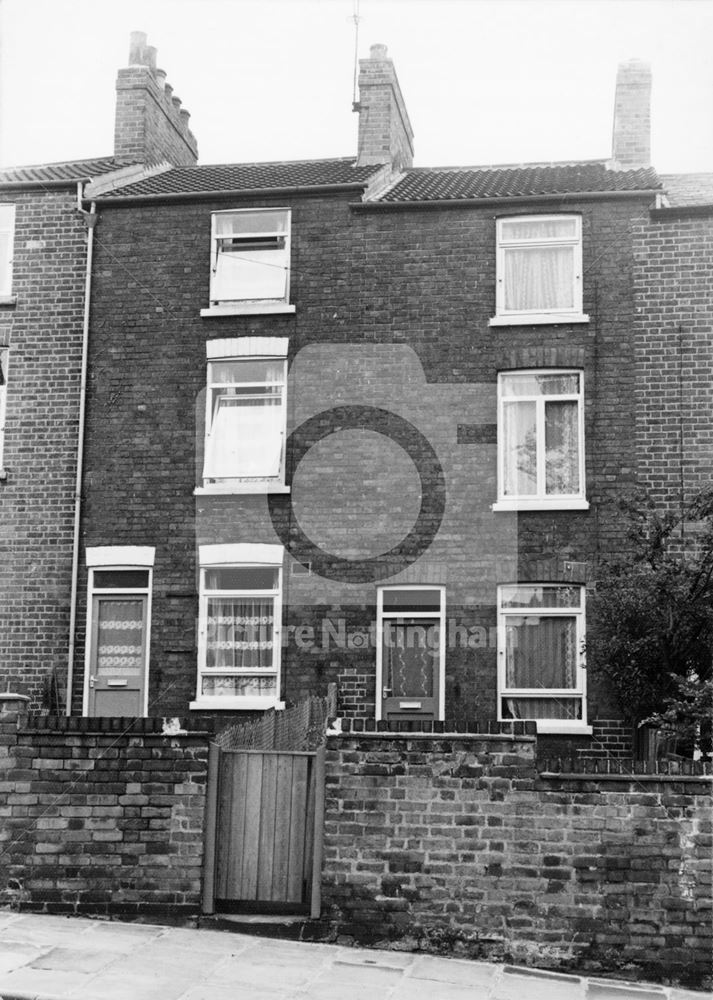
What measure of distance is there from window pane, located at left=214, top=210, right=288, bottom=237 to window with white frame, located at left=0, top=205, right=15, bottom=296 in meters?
3.42

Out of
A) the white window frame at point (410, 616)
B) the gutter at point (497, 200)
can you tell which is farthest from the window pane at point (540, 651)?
the gutter at point (497, 200)

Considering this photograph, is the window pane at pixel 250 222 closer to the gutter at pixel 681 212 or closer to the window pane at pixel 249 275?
the window pane at pixel 249 275

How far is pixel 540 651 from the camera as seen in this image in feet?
60.4

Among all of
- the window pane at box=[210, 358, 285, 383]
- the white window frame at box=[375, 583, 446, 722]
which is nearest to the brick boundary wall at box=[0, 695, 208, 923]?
the white window frame at box=[375, 583, 446, 722]

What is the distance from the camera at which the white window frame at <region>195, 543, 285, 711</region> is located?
1872 centimetres

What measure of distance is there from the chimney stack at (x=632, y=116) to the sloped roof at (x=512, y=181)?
0.47 metres

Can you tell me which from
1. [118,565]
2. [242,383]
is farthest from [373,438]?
[118,565]

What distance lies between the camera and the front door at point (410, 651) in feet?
60.5

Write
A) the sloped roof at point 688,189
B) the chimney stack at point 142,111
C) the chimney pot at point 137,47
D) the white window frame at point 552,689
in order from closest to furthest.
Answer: the white window frame at point 552,689, the sloped roof at point 688,189, the chimney stack at point 142,111, the chimney pot at point 137,47

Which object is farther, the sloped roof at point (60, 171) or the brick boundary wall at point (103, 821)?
the sloped roof at point (60, 171)

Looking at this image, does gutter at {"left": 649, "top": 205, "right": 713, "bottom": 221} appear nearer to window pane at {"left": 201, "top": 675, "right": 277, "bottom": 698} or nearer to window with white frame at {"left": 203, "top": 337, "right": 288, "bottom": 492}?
window with white frame at {"left": 203, "top": 337, "right": 288, "bottom": 492}

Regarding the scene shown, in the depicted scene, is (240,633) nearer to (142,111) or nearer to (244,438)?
(244,438)

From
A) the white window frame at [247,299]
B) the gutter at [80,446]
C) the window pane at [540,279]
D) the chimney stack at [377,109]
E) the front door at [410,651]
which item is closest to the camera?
the front door at [410,651]

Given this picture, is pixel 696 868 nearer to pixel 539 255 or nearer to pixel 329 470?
pixel 329 470
